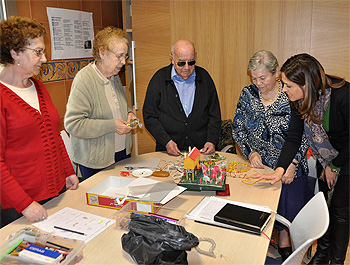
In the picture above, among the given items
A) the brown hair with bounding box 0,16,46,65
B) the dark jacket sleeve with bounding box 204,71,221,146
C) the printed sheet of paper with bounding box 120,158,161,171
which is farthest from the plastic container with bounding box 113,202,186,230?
the dark jacket sleeve with bounding box 204,71,221,146

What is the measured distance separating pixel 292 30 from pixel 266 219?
234 centimetres

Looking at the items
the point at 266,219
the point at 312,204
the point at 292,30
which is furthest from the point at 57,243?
the point at 292,30

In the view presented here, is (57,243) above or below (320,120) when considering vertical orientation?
below

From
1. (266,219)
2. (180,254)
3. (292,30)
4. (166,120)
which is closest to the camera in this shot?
(180,254)

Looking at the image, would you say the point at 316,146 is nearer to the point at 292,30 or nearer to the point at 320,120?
the point at 320,120

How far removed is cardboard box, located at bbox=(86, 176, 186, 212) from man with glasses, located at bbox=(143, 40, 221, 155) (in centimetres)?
80

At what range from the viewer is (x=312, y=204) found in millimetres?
1671

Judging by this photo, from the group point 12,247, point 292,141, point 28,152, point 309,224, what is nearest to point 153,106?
point 292,141

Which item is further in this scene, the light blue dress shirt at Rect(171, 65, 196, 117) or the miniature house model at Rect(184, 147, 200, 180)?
the light blue dress shirt at Rect(171, 65, 196, 117)

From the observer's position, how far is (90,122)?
7.20 ft

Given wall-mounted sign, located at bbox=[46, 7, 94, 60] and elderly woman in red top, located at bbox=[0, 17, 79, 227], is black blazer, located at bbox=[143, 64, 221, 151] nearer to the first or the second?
elderly woman in red top, located at bbox=[0, 17, 79, 227]

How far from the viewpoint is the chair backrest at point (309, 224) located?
143 centimetres

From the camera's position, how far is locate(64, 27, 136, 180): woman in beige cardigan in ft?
7.20

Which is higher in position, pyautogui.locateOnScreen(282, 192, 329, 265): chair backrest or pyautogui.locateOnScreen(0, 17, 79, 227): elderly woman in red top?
pyautogui.locateOnScreen(0, 17, 79, 227): elderly woman in red top
